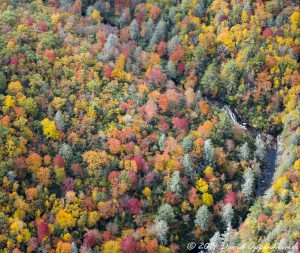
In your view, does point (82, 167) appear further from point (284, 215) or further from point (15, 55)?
point (284, 215)

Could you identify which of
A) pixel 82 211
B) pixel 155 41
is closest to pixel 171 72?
pixel 155 41

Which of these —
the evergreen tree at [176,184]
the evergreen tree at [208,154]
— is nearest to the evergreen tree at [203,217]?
the evergreen tree at [176,184]

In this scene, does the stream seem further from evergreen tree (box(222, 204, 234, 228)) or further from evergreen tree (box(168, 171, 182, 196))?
evergreen tree (box(168, 171, 182, 196))

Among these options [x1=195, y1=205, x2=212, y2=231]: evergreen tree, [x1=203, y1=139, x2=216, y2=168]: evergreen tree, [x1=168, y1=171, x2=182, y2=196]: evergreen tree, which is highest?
[x1=203, y1=139, x2=216, y2=168]: evergreen tree

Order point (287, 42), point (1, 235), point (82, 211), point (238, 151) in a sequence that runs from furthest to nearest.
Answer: point (287, 42)
point (238, 151)
point (82, 211)
point (1, 235)

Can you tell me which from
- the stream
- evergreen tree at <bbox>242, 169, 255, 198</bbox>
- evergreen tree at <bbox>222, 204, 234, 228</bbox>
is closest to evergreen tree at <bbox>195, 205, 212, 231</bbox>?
evergreen tree at <bbox>222, 204, 234, 228</bbox>

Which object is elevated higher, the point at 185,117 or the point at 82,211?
the point at 185,117
